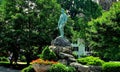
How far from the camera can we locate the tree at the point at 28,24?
3525cm

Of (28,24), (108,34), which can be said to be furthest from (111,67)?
(28,24)

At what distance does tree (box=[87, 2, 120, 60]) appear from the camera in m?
27.3

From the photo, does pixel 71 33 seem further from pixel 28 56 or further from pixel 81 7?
pixel 81 7

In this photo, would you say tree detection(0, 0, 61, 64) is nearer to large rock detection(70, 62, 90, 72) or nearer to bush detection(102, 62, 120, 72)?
large rock detection(70, 62, 90, 72)

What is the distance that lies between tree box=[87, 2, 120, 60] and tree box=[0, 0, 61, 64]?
7.67 meters

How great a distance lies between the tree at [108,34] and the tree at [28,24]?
767 cm

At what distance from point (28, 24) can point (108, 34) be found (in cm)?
1174

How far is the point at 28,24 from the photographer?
3631 centimetres

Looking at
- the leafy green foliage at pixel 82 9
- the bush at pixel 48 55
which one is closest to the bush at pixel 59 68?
the bush at pixel 48 55

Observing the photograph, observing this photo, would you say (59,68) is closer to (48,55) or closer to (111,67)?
(48,55)

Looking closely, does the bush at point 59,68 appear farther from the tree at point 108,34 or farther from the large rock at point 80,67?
the tree at point 108,34

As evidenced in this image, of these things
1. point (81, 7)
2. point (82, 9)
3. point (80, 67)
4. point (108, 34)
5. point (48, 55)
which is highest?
point (81, 7)

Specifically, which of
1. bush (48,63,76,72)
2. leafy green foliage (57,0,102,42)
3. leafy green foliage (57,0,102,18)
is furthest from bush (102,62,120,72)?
leafy green foliage (57,0,102,18)

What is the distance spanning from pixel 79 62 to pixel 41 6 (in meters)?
16.9
